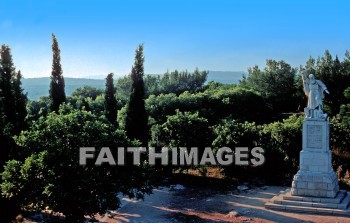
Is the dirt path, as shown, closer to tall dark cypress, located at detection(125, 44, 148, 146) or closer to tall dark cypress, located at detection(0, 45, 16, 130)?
tall dark cypress, located at detection(125, 44, 148, 146)

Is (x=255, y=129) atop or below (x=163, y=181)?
atop

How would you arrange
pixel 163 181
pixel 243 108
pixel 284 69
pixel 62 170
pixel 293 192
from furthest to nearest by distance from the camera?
1. pixel 284 69
2. pixel 243 108
3. pixel 163 181
4. pixel 293 192
5. pixel 62 170

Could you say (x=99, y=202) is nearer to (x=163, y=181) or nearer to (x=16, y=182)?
(x=16, y=182)

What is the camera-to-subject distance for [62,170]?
12.0m

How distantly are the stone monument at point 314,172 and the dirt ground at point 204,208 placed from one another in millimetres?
892

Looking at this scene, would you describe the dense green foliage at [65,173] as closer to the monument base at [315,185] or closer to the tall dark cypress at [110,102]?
the monument base at [315,185]

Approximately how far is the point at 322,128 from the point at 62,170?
1110cm

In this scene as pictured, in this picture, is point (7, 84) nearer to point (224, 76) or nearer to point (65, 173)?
point (65, 173)

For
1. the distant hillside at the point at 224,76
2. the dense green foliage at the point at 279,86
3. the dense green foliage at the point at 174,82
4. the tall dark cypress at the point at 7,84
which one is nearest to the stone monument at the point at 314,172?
the tall dark cypress at the point at 7,84

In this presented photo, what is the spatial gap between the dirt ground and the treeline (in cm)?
Result: 106

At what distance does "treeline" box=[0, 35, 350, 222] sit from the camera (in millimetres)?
11922

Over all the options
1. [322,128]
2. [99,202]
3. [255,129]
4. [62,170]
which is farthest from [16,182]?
[255,129]

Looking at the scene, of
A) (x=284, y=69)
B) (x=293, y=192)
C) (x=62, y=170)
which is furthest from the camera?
(x=284, y=69)

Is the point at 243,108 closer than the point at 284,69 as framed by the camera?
Yes
